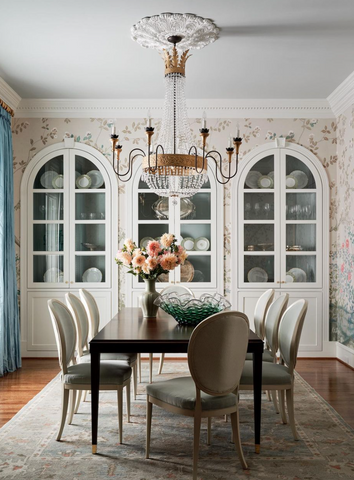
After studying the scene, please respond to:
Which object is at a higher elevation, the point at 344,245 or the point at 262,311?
the point at 344,245

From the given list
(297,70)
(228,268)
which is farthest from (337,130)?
(228,268)

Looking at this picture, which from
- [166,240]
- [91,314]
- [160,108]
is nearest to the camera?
[166,240]

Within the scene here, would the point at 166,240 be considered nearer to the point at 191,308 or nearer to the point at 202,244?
the point at 191,308

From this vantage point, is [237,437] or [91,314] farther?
[91,314]

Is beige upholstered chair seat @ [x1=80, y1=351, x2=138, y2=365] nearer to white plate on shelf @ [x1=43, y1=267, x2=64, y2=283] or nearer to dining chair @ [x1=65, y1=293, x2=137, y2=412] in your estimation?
dining chair @ [x1=65, y1=293, x2=137, y2=412]

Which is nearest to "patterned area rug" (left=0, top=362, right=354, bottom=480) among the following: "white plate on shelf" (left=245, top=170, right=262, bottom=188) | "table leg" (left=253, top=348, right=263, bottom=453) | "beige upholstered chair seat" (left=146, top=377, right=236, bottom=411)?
"table leg" (left=253, top=348, right=263, bottom=453)

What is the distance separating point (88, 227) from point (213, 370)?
346 cm

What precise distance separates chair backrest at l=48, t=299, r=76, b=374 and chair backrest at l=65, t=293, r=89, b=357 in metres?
0.30

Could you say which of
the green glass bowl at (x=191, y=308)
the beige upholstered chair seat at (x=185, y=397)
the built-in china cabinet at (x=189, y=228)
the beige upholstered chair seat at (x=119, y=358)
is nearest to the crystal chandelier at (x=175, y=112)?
the green glass bowl at (x=191, y=308)

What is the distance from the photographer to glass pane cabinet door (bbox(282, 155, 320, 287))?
18.7 ft

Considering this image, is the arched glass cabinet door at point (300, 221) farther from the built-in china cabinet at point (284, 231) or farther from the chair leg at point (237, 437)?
the chair leg at point (237, 437)

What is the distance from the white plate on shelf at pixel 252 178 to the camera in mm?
5742

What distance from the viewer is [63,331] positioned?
3.15 metres

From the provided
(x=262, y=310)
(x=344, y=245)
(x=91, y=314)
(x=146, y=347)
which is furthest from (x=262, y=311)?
(x=344, y=245)
